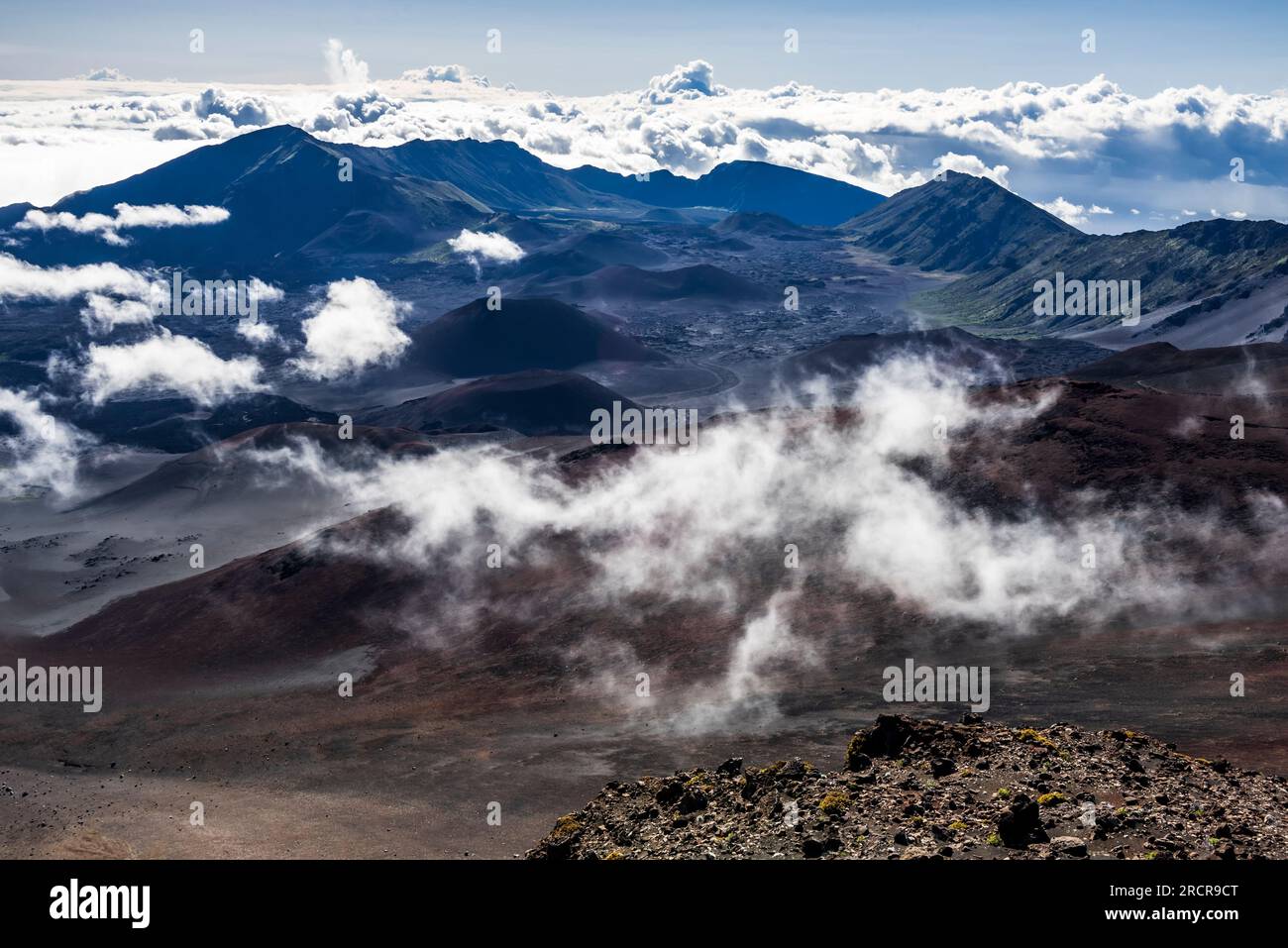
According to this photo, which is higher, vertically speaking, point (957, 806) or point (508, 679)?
point (957, 806)

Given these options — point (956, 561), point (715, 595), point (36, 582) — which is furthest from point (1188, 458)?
point (36, 582)

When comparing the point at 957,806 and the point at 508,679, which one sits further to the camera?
the point at 508,679

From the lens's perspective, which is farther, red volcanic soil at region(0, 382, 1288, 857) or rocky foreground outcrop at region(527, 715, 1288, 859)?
red volcanic soil at region(0, 382, 1288, 857)

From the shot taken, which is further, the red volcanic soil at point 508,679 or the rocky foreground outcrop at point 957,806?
the red volcanic soil at point 508,679

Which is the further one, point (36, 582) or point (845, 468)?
point (36, 582)
